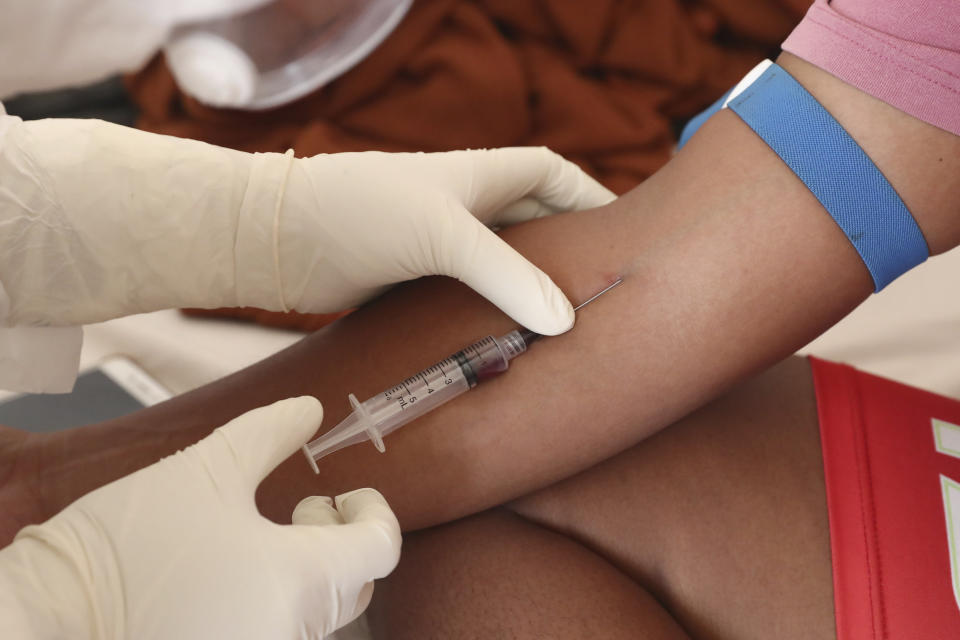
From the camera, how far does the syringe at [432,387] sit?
831 millimetres

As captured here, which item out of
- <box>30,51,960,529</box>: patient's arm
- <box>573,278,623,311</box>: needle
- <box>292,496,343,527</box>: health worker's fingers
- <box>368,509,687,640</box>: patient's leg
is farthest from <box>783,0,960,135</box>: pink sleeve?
<box>292,496,343,527</box>: health worker's fingers

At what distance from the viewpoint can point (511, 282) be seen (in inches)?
33.6

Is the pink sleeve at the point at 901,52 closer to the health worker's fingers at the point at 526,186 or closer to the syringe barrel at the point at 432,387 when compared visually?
the health worker's fingers at the point at 526,186

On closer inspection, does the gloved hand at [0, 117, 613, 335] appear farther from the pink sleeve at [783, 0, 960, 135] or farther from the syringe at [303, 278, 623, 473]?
the pink sleeve at [783, 0, 960, 135]

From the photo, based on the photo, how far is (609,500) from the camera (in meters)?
0.94

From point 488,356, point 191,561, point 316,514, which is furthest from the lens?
point 488,356

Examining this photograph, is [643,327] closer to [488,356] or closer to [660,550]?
[488,356]

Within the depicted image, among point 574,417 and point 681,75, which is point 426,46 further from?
point 574,417

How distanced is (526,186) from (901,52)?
52 cm

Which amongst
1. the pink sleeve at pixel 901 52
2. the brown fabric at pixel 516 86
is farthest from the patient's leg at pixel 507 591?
the brown fabric at pixel 516 86

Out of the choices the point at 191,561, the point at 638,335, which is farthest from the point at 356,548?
the point at 638,335

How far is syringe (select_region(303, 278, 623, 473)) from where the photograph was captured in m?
0.83

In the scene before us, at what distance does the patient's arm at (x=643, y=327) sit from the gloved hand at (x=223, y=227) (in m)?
0.08

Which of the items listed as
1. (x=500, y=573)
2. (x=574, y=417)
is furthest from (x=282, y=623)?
(x=574, y=417)
